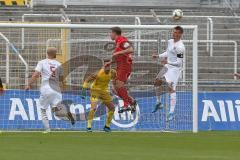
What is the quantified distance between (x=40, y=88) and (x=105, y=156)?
30.5 feet

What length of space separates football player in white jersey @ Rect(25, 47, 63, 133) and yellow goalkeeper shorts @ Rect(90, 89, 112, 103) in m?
0.88

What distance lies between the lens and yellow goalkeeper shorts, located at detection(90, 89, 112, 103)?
75.9 feet

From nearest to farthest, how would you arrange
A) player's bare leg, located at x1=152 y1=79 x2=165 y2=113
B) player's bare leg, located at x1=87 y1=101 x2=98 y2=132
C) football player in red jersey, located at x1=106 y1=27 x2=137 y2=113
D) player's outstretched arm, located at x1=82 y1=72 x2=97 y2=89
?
football player in red jersey, located at x1=106 y1=27 x2=137 y2=113 → player's bare leg, located at x1=87 y1=101 x2=98 y2=132 → player's outstretched arm, located at x1=82 y1=72 x2=97 y2=89 → player's bare leg, located at x1=152 y1=79 x2=165 y2=113

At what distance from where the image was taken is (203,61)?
30469 mm

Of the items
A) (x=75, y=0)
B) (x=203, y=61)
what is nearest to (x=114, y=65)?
(x=203, y=61)

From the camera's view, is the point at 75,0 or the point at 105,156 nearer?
the point at 105,156

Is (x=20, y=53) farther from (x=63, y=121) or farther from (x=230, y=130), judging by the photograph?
(x=230, y=130)

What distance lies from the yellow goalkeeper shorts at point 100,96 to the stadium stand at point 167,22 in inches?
74.1

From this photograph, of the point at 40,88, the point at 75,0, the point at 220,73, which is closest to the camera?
the point at 40,88

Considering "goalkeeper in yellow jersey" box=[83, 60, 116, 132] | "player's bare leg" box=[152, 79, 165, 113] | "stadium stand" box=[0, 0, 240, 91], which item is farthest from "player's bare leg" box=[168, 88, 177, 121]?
"stadium stand" box=[0, 0, 240, 91]

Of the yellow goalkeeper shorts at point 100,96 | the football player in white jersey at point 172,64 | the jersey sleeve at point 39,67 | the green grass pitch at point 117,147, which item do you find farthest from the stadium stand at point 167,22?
the green grass pitch at point 117,147

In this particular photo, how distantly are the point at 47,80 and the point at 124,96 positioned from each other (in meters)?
2.01

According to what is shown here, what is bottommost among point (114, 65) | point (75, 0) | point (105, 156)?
point (105, 156)

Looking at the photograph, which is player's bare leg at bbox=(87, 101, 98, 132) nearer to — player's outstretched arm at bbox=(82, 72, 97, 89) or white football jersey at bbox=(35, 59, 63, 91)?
player's outstretched arm at bbox=(82, 72, 97, 89)
